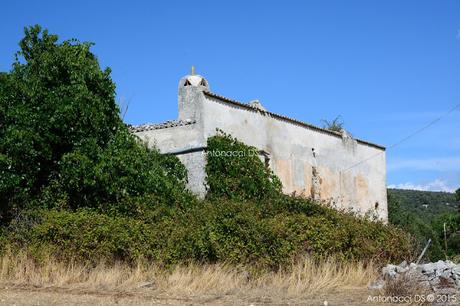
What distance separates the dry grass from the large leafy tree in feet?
8.24

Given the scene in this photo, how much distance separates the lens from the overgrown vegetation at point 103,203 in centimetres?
1462

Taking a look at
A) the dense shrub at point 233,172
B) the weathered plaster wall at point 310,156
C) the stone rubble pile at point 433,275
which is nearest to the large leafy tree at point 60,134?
the dense shrub at point 233,172

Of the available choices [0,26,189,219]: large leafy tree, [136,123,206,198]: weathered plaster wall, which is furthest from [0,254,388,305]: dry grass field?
[136,123,206,198]: weathered plaster wall

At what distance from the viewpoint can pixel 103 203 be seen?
56.5 feet

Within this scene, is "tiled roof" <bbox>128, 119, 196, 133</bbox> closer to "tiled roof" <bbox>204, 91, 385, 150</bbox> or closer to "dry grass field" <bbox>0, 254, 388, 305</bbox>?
"tiled roof" <bbox>204, 91, 385, 150</bbox>

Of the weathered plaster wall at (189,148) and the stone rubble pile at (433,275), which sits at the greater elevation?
the weathered plaster wall at (189,148)

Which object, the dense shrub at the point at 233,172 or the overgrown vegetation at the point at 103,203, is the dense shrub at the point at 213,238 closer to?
the overgrown vegetation at the point at 103,203

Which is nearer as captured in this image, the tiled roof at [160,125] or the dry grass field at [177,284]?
the dry grass field at [177,284]

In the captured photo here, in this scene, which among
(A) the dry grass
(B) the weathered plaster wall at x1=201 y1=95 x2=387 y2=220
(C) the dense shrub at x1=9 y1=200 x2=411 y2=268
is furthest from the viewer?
(B) the weathered plaster wall at x1=201 y1=95 x2=387 y2=220

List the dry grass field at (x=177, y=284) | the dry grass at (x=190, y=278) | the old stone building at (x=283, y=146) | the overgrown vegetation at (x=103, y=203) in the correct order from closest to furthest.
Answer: the dry grass field at (x=177, y=284) < the dry grass at (x=190, y=278) < the overgrown vegetation at (x=103, y=203) < the old stone building at (x=283, y=146)

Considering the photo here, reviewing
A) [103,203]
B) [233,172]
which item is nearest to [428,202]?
[233,172]

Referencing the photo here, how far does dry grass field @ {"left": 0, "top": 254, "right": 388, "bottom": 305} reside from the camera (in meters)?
11.7

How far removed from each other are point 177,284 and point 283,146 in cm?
1159

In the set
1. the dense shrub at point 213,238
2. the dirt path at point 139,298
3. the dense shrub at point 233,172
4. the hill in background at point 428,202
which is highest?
the hill in background at point 428,202
